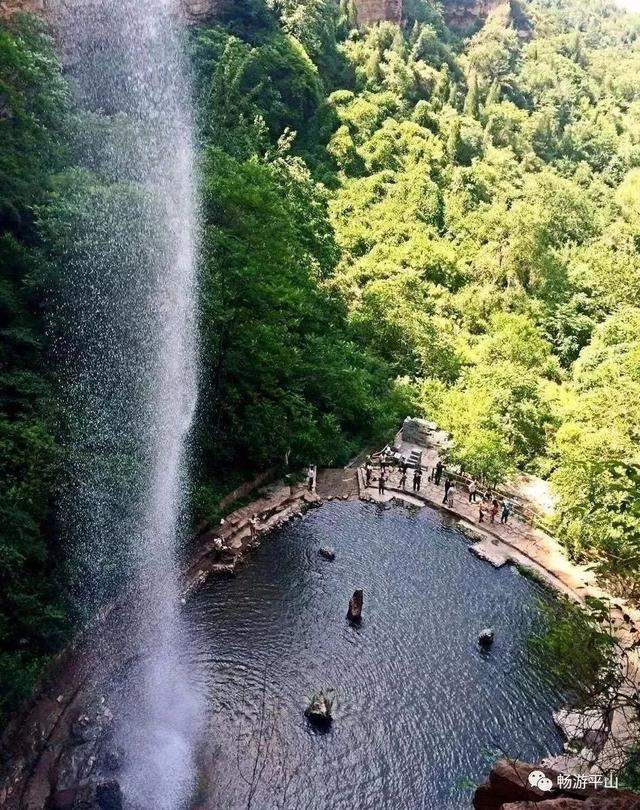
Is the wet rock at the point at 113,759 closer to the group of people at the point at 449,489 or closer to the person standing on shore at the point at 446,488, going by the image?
the group of people at the point at 449,489

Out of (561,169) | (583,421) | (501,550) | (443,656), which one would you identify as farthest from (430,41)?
(443,656)

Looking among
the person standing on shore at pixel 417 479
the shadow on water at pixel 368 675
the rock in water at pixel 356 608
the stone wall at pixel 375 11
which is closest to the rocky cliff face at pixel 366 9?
the stone wall at pixel 375 11

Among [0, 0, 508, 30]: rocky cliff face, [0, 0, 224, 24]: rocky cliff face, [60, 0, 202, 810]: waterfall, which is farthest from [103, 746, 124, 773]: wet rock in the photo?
[0, 0, 508, 30]: rocky cliff face

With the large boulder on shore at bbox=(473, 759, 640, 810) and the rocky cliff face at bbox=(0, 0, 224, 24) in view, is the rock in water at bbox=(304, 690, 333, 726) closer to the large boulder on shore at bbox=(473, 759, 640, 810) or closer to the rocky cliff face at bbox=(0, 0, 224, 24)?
the large boulder on shore at bbox=(473, 759, 640, 810)

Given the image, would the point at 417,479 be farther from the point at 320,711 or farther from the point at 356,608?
the point at 320,711

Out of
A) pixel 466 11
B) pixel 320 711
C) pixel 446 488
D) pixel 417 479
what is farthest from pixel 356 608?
pixel 466 11

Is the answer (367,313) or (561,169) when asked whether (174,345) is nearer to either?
(367,313)
